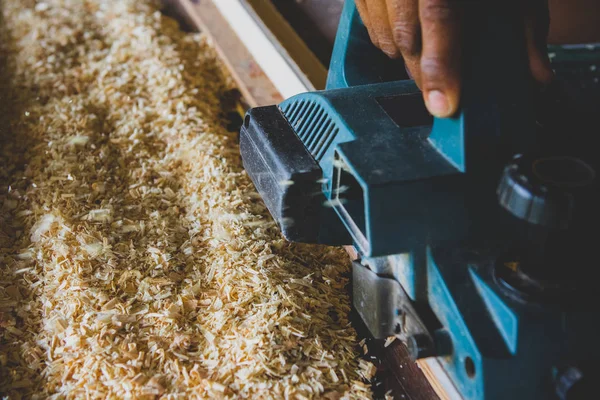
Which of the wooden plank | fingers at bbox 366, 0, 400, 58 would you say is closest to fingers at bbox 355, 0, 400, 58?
fingers at bbox 366, 0, 400, 58

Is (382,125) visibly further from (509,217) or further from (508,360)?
(508,360)

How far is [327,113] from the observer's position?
54.8 inches

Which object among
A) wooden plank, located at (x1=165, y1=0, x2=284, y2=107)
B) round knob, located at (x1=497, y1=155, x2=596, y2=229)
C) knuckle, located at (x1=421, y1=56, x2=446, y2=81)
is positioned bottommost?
wooden plank, located at (x1=165, y1=0, x2=284, y2=107)

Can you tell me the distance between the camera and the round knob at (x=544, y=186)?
3.01 feet

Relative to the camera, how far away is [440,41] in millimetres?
1086

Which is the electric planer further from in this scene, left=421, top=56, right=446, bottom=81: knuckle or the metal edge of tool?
the metal edge of tool

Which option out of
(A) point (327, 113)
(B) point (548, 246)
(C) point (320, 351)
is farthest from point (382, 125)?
(C) point (320, 351)

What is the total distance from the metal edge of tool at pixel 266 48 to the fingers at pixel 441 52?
1.03 m

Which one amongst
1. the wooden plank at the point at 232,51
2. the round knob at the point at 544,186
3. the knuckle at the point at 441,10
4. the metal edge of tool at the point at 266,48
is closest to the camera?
the round knob at the point at 544,186

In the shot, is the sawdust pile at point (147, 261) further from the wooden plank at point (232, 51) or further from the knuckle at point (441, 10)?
the knuckle at point (441, 10)

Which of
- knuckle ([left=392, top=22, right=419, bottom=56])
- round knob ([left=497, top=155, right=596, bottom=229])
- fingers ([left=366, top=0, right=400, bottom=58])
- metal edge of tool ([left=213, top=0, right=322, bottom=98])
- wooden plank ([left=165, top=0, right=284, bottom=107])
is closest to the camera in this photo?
round knob ([left=497, top=155, right=596, bottom=229])

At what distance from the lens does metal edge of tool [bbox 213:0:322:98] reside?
87.9 inches

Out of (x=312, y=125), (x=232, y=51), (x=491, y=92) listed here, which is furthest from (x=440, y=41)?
(x=232, y=51)

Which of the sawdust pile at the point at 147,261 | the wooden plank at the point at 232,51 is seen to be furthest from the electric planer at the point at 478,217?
the wooden plank at the point at 232,51
